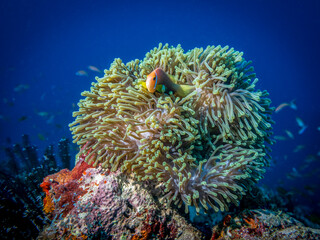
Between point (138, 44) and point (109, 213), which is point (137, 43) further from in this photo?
point (109, 213)

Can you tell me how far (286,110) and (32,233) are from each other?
195ft

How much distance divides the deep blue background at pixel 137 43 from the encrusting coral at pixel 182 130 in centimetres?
2622

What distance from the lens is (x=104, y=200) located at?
2.45 m

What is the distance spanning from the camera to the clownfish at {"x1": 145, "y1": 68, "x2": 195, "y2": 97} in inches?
89.7

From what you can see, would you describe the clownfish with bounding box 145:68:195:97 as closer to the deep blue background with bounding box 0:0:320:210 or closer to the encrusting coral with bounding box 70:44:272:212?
the encrusting coral with bounding box 70:44:272:212

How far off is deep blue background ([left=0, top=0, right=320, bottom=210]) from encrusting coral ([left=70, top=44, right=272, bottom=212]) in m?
26.2

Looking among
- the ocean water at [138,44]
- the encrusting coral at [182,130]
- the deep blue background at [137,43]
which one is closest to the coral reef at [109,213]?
the encrusting coral at [182,130]

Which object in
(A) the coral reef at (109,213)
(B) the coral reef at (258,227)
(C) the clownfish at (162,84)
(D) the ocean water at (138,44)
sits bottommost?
(B) the coral reef at (258,227)

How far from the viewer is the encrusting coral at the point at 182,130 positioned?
249 cm

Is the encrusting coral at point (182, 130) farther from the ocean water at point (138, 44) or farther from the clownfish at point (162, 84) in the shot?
the ocean water at point (138, 44)

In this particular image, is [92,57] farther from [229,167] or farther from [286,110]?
[229,167]

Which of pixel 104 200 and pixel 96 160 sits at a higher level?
pixel 96 160

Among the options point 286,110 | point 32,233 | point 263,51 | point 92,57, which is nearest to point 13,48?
point 92,57

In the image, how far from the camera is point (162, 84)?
2449 millimetres
